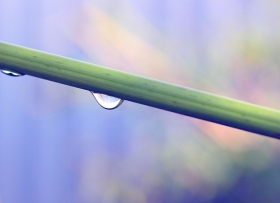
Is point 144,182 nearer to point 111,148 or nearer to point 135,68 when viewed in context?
point 111,148

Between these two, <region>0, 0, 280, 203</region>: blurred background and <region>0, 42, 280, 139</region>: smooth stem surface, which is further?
<region>0, 0, 280, 203</region>: blurred background

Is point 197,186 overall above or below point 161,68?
below

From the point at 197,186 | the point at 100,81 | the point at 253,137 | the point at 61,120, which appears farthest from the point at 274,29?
the point at 100,81

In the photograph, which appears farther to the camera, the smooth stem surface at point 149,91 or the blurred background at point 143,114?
the blurred background at point 143,114
